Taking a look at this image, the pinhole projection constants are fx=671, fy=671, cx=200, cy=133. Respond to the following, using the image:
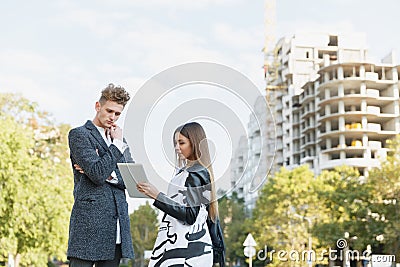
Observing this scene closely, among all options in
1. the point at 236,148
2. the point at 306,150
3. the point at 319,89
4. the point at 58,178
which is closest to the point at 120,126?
the point at 236,148

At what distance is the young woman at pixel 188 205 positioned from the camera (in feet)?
11.4

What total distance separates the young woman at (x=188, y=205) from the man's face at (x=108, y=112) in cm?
34

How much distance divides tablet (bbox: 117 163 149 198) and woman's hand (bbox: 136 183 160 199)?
2 cm

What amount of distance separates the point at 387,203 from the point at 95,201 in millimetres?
25272

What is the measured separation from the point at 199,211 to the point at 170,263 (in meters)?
0.33

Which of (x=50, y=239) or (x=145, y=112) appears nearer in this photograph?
(x=145, y=112)

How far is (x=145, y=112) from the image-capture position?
315 cm

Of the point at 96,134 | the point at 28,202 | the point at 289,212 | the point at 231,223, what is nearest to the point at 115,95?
the point at 96,134

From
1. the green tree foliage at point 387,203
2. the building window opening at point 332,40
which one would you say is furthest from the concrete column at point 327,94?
the green tree foliage at point 387,203

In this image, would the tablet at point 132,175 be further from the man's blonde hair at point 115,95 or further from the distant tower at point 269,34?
the distant tower at point 269,34

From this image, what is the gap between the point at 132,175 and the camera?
10.7ft

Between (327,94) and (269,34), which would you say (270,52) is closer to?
(269,34)

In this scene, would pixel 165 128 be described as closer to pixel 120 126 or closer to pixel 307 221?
pixel 120 126

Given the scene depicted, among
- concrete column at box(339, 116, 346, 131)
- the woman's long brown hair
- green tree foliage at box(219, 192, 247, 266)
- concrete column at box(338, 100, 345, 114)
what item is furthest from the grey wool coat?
concrete column at box(339, 116, 346, 131)
